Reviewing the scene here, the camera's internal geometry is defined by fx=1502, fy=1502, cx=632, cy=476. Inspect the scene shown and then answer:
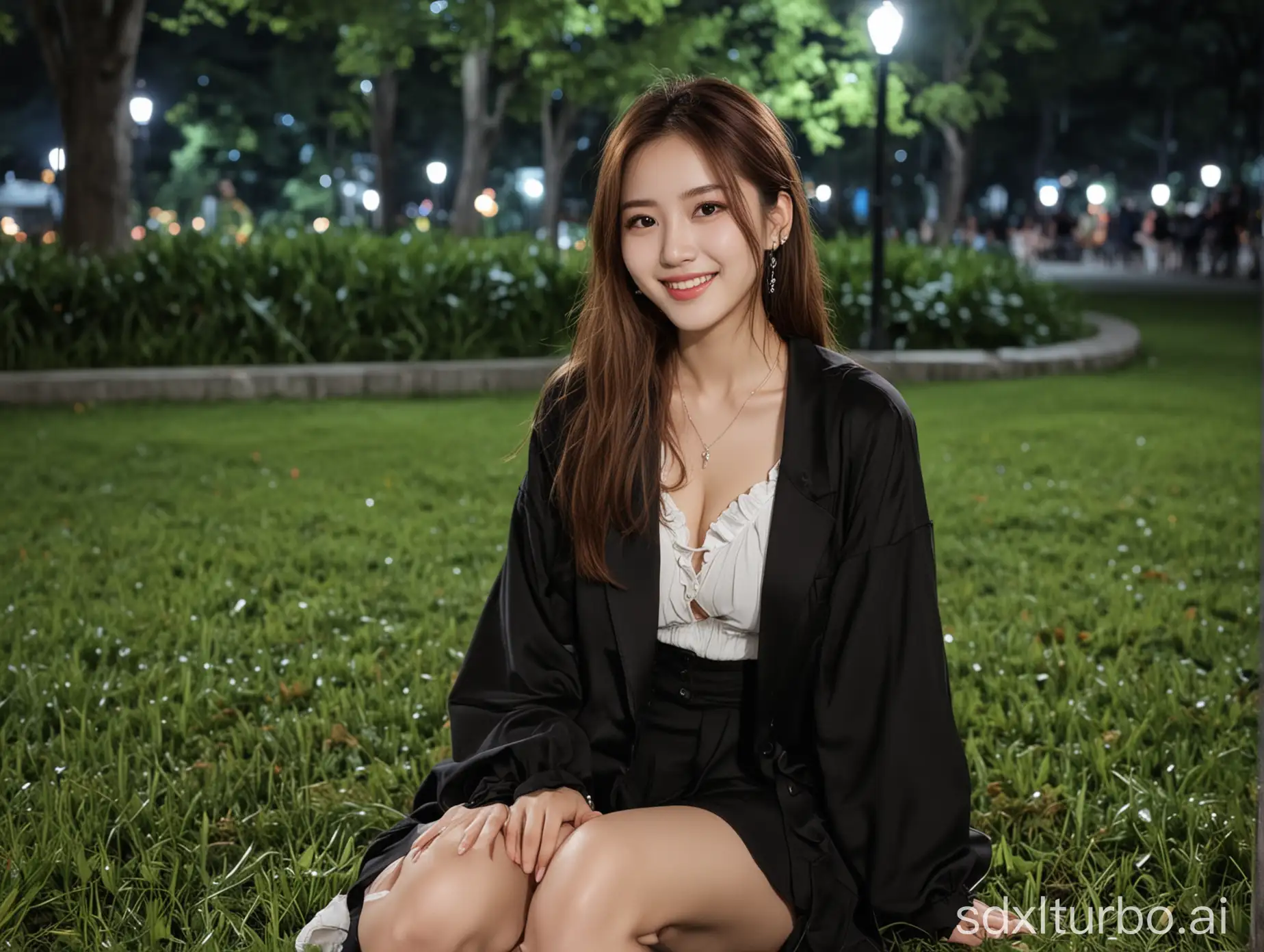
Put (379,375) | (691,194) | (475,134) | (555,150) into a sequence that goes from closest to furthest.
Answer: (691,194), (379,375), (475,134), (555,150)

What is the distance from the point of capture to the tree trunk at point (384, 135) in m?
34.9

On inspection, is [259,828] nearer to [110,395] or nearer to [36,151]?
[110,395]

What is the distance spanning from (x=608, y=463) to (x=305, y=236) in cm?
1205

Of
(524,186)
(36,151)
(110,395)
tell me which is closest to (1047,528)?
(110,395)

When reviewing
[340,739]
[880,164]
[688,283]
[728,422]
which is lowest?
[340,739]

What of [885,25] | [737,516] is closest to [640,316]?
[737,516]

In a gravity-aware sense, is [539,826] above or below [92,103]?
below

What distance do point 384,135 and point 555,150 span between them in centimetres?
423

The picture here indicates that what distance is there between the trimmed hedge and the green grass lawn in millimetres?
2779

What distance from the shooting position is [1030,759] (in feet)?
14.1

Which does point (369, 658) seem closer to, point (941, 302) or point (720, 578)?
point (720, 578)

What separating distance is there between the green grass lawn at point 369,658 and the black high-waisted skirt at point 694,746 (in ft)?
2.54

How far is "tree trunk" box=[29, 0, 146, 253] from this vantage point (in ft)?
51.8

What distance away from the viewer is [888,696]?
2898 mm
